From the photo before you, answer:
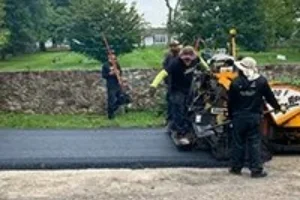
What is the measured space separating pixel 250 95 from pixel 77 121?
7189 mm

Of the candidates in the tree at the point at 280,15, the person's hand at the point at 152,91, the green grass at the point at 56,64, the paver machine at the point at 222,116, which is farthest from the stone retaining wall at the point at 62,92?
the tree at the point at 280,15

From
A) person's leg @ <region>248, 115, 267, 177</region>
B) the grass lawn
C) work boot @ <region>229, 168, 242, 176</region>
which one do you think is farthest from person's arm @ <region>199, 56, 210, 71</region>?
the grass lawn

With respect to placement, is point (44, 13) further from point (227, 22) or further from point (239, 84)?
point (239, 84)

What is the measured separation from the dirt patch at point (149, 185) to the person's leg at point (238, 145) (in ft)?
0.53

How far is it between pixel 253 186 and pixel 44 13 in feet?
197

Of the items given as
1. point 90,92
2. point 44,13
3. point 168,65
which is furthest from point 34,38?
point 168,65

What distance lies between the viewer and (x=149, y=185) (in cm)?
915

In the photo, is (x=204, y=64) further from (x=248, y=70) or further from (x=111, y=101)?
(x=111, y=101)

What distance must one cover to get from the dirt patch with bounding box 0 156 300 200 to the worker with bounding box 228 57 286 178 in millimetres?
327

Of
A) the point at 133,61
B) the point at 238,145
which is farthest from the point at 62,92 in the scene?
the point at 133,61

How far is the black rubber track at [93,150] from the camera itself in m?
10.5

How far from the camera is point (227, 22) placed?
32906mm

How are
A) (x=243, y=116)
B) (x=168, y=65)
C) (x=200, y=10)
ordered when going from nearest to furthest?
(x=243, y=116)
(x=168, y=65)
(x=200, y=10)

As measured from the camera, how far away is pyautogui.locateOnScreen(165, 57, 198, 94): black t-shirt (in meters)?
12.1
